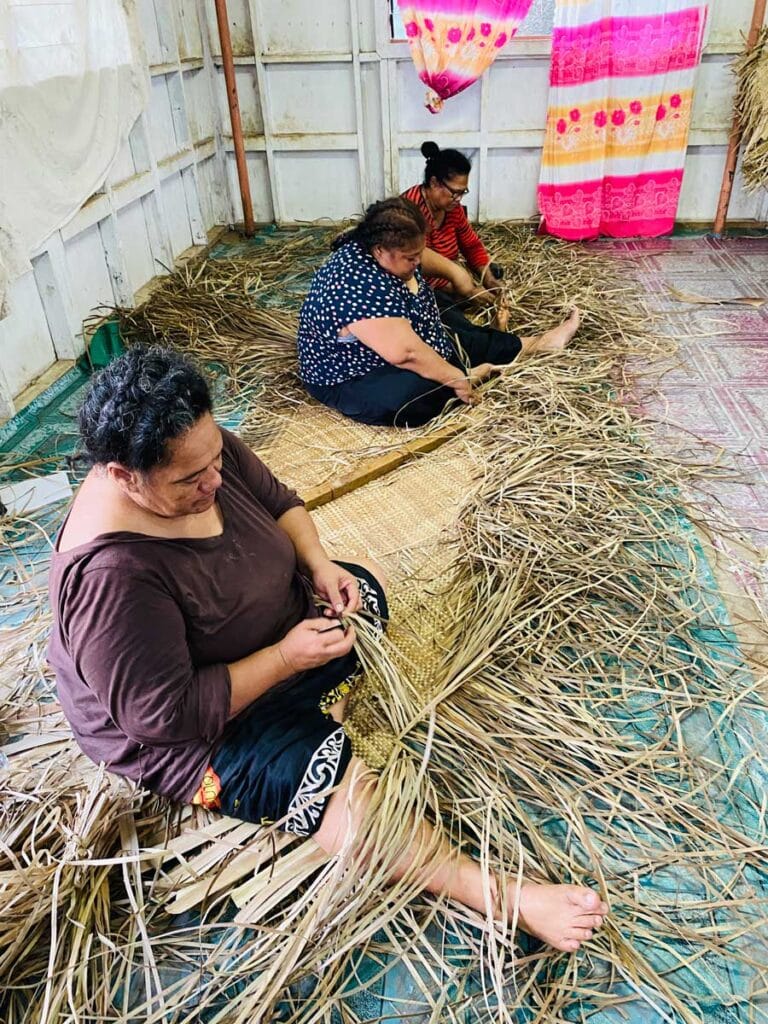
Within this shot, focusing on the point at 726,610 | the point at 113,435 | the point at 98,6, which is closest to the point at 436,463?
the point at 726,610

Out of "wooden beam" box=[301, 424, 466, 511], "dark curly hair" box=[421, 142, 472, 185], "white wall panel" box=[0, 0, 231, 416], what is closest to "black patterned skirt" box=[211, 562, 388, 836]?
"wooden beam" box=[301, 424, 466, 511]

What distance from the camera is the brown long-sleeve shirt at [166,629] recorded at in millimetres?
1135

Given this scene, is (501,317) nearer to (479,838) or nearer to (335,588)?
(335,588)

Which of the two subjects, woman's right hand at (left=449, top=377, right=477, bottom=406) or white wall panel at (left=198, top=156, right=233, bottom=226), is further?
white wall panel at (left=198, top=156, right=233, bottom=226)

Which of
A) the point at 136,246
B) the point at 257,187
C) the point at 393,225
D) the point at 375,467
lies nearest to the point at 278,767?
the point at 375,467

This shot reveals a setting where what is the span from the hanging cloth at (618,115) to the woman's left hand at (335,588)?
12.4 ft

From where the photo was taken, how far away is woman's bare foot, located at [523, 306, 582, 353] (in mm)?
3196

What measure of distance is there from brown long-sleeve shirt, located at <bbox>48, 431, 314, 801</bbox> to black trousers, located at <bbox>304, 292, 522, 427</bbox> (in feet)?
4.19

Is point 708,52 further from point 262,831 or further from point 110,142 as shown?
point 262,831

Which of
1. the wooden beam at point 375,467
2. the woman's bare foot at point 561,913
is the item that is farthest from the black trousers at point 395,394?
the woman's bare foot at point 561,913

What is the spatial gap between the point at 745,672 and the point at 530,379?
1.48 m

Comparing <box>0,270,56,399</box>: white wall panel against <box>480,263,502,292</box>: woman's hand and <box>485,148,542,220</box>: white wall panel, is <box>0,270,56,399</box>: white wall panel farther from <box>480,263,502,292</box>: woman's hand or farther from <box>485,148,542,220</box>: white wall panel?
<box>485,148,542,220</box>: white wall panel

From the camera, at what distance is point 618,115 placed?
445 cm

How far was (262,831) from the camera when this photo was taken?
1.39 metres
